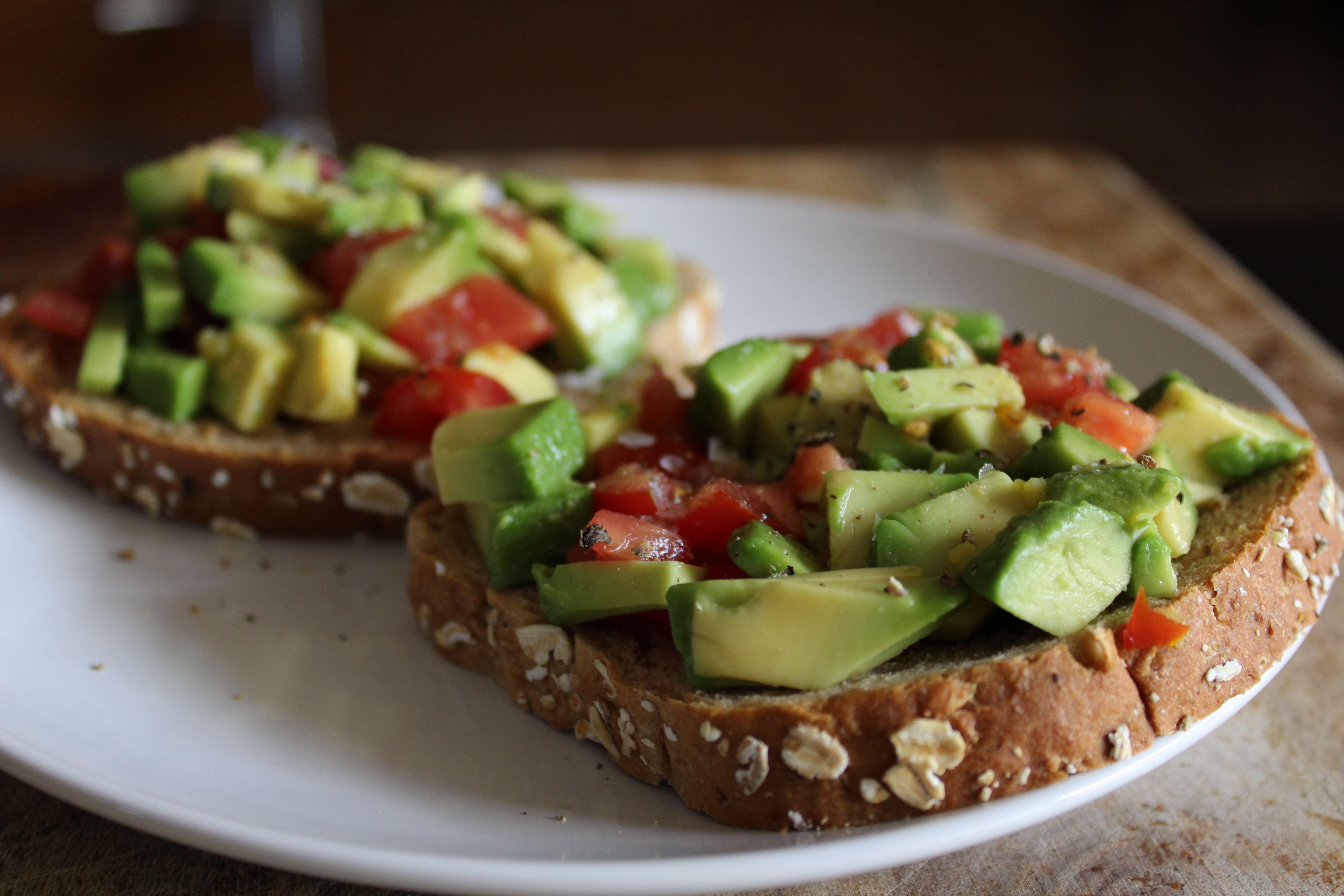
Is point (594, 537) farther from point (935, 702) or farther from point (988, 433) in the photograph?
point (988, 433)

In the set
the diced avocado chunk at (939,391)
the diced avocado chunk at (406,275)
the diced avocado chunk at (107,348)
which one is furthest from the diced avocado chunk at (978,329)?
the diced avocado chunk at (107,348)

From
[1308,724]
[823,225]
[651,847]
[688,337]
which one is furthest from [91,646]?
[823,225]

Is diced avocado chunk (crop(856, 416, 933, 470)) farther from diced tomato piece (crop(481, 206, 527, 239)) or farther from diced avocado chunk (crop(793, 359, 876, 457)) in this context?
diced tomato piece (crop(481, 206, 527, 239))

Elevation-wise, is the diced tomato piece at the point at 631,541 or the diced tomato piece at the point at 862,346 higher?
the diced tomato piece at the point at 862,346

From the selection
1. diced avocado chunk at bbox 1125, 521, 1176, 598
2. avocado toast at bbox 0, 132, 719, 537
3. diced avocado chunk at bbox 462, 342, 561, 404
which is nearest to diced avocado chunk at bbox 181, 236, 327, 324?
avocado toast at bbox 0, 132, 719, 537

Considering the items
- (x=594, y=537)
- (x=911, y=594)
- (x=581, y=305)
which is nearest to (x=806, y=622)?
(x=911, y=594)

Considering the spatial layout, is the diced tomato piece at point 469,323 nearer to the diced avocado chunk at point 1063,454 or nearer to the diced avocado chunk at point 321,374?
the diced avocado chunk at point 321,374
